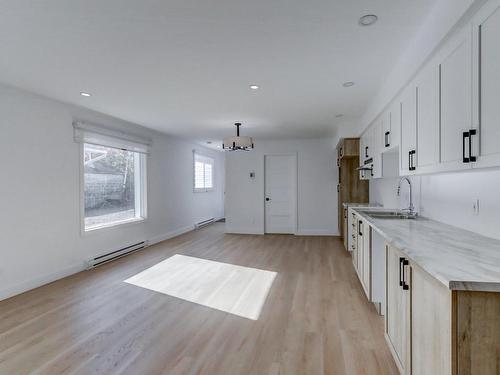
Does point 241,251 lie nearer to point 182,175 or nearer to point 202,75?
point 182,175

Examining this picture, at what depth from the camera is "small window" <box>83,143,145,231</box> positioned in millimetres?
4820

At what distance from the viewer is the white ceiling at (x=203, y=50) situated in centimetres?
204

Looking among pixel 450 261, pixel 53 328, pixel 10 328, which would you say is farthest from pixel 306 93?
pixel 10 328

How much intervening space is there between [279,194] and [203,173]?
271 centimetres

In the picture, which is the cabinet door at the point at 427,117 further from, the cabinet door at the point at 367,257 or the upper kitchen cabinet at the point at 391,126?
the cabinet door at the point at 367,257

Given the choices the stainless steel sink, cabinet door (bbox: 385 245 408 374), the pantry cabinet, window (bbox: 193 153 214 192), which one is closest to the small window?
window (bbox: 193 153 214 192)

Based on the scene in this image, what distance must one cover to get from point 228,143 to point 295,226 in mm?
3222

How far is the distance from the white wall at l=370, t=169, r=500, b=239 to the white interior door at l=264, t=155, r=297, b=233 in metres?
4.46

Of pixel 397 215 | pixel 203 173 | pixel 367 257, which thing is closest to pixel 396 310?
pixel 367 257

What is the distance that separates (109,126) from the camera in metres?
5.08

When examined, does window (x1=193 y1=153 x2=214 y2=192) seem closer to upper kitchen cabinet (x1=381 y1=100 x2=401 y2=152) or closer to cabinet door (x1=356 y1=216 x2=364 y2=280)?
cabinet door (x1=356 y1=216 x2=364 y2=280)

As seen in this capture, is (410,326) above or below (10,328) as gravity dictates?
above

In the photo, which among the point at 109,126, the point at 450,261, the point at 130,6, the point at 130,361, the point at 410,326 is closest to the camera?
the point at 450,261

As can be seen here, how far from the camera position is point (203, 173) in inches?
371
